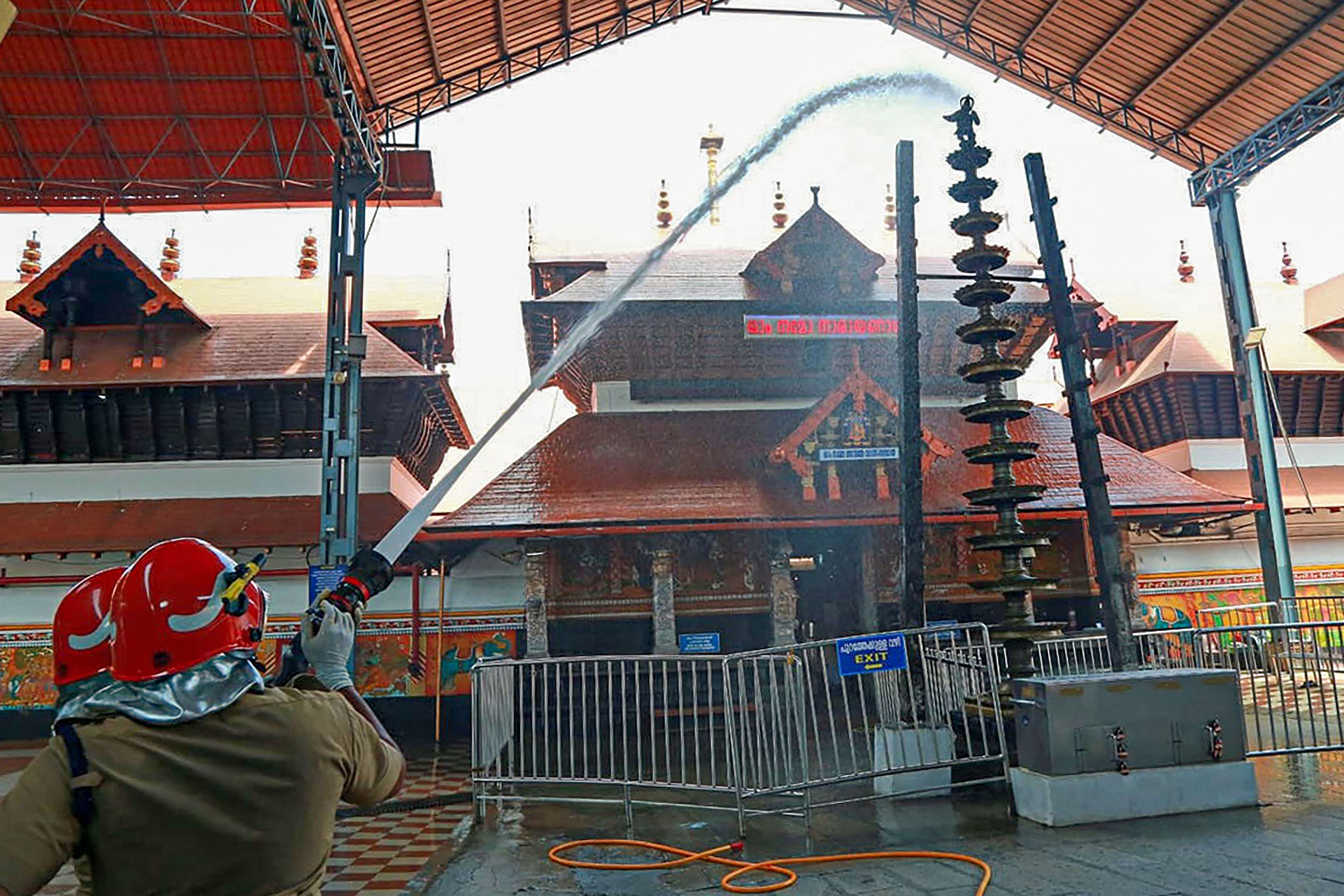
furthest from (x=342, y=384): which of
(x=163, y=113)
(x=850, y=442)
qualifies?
(x=850, y=442)

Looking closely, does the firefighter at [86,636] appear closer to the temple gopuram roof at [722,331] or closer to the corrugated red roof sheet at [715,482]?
the corrugated red roof sheet at [715,482]

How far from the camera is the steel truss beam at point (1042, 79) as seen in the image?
58.4ft

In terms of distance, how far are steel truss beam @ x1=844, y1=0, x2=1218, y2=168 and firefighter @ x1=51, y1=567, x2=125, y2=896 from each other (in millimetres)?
19971

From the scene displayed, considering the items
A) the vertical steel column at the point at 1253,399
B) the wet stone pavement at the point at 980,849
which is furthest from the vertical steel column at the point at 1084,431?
the vertical steel column at the point at 1253,399

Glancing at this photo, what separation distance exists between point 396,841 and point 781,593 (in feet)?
24.5

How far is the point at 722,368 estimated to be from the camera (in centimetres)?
1669

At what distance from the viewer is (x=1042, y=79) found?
60.4ft

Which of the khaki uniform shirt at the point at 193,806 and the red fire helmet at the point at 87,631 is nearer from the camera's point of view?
the khaki uniform shirt at the point at 193,806

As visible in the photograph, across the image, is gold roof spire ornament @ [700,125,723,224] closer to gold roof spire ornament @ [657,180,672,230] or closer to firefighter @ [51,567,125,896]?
gold roof spire ornament @ [657,180,672,230]

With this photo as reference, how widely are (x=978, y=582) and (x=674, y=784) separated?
786 centimetres

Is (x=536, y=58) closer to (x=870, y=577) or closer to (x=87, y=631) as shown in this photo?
(x=870, y=577)

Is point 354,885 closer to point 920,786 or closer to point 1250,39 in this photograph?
point 920,786

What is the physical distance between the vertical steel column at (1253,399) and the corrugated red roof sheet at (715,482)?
185 cm

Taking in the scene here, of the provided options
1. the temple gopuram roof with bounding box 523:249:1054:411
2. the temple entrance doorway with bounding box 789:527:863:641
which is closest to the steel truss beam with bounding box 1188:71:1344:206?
the temple gopuram roof with bounding box 523:249:1054:411
